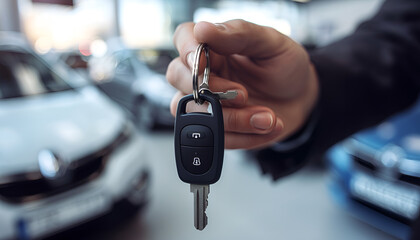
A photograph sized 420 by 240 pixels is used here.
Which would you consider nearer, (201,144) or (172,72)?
(201,144)

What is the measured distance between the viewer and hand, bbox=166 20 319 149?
1.21 feet

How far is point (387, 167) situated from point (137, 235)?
3.72 ft

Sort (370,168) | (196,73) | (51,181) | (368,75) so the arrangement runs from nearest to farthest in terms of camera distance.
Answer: (196,73), (368,75), (51,181), (370,168)

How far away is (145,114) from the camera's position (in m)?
3.37

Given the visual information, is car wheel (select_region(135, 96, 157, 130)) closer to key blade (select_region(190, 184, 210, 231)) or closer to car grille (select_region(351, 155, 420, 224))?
car grille (select_region(351, 155, 420, 224))

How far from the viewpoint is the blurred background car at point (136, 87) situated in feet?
10.4

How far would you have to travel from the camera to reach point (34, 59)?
1900 mm

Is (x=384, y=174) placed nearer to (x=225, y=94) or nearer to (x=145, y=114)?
(x=225, y=94)

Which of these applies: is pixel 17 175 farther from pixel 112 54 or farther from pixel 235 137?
pixel 112 54

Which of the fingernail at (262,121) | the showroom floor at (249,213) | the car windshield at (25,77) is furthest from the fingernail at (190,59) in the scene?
the car windshield at (25,77)

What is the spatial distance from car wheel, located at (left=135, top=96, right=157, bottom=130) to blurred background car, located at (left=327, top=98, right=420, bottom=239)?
1932 mm

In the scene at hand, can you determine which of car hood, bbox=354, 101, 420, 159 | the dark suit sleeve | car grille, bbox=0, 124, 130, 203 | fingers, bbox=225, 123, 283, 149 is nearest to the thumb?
fingers, bbox=225, 123, 283, 149

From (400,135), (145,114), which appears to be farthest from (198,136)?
(145,114)

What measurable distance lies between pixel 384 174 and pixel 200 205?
1.33m
